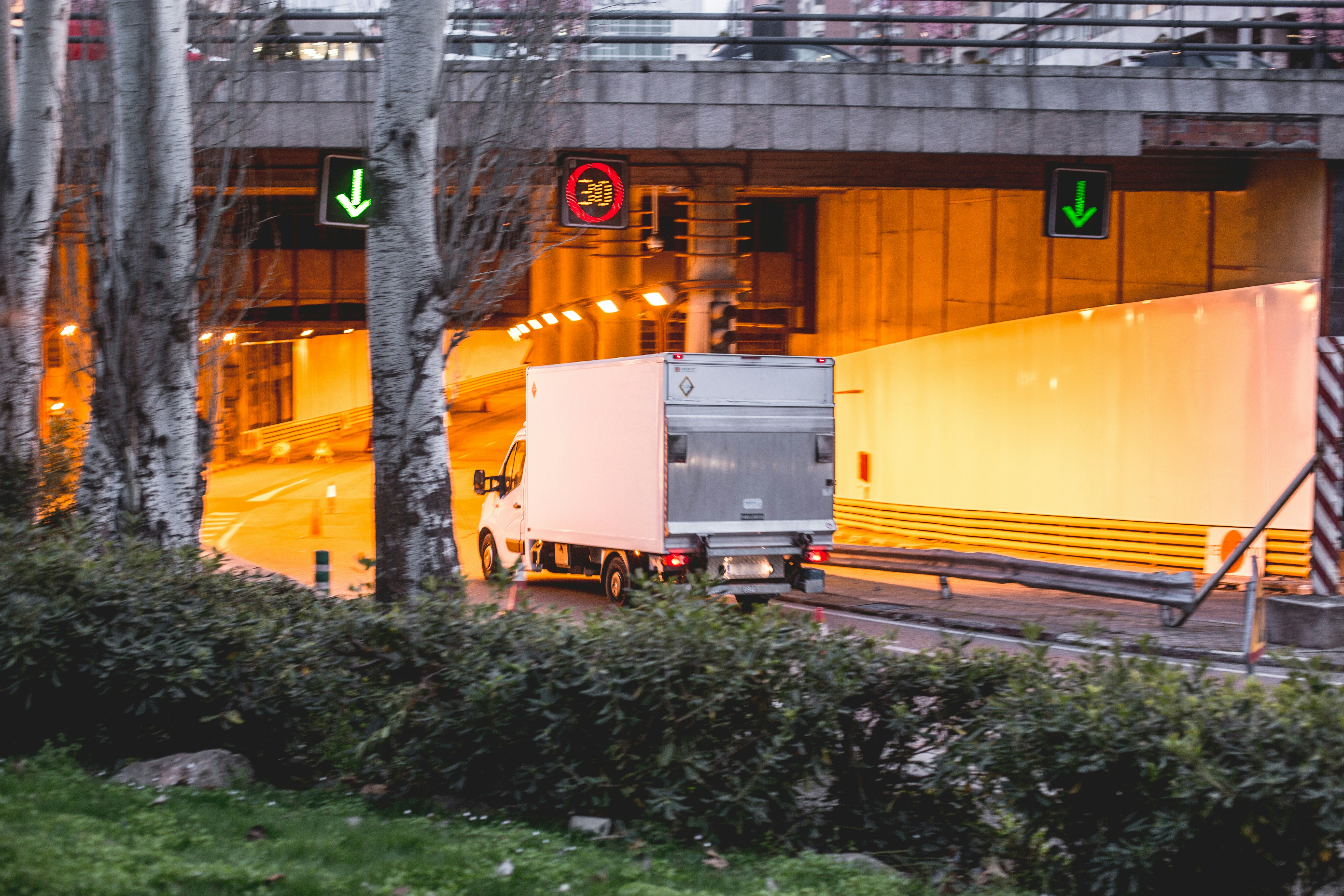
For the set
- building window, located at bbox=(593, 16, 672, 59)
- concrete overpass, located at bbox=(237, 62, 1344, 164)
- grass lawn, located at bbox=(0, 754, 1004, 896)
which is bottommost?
grass lawn, located at bbox=(0, 754, 1004, 896)

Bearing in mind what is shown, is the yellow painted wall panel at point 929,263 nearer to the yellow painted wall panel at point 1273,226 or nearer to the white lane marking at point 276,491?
the yellow painted wall panel at point 1273,226

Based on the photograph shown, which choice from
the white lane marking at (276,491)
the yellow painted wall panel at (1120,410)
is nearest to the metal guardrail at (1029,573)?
the yellow painted wall panel at (1120,410)

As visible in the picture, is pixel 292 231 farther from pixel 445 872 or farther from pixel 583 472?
pixel 445 872

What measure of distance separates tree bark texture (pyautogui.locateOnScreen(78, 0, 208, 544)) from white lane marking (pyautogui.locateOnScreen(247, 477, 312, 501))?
2591 cm

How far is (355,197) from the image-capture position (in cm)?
1323

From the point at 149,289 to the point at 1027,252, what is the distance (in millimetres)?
15178

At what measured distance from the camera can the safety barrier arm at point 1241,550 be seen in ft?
39.3

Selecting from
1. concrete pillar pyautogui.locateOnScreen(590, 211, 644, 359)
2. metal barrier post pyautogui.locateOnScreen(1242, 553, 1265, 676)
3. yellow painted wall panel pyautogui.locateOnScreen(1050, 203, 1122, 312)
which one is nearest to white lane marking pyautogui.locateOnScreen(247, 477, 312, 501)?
concrete pillar pyautogui.locateOnScreen(590, 211, 644, 359)

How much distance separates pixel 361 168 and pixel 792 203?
17.1 m

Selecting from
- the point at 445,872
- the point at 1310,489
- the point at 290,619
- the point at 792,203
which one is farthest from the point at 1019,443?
the point at 445,872

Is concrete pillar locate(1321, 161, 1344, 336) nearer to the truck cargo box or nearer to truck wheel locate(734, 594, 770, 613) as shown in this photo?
the truck cargo box

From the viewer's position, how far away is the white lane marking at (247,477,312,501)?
34.2 metres

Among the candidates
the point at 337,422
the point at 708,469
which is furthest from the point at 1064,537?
the point at 337,422

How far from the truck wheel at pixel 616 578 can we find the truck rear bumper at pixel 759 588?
1252mm
